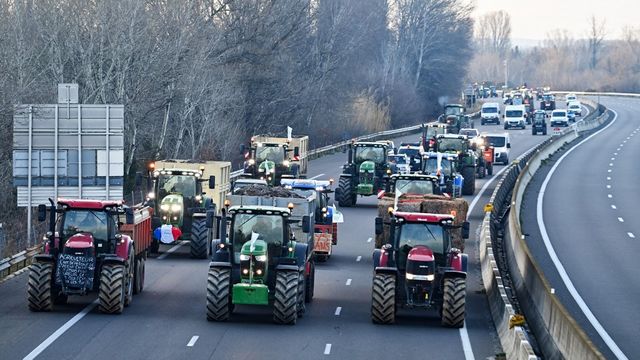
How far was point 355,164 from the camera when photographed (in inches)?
2057

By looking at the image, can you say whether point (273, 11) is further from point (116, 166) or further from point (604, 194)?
point (116, 166)

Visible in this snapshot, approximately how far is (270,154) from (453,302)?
88.5 feet

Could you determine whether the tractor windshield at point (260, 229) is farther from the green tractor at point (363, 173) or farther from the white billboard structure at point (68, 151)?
the green tractor at point (363, 173)

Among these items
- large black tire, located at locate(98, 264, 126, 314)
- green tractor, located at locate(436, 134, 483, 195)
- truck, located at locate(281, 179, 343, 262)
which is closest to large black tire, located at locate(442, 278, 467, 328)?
large black tire, located at locate(98, 264, 126, 314)

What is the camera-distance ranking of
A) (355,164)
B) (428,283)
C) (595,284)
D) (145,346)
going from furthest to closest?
(355,164) < (595,284) < (428,283) < (145,346)

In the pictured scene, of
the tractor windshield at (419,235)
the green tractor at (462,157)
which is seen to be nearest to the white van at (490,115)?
the green tractor at (462,157)

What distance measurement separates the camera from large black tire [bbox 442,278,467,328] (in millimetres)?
26500

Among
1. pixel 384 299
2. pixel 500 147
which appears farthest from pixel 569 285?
pixel 500 147

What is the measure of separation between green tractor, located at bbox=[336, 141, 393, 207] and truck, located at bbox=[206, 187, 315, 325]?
920 inches

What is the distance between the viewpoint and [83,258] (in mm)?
27125

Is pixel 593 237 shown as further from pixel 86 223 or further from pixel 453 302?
pixel 86 223

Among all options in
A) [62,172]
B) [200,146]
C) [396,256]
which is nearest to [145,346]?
[396,256]

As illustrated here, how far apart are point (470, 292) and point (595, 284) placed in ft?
17.3

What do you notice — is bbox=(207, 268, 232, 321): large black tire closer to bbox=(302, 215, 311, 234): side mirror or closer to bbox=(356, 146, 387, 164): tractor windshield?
bbox=(302, 215, 311, 234): side mirror
